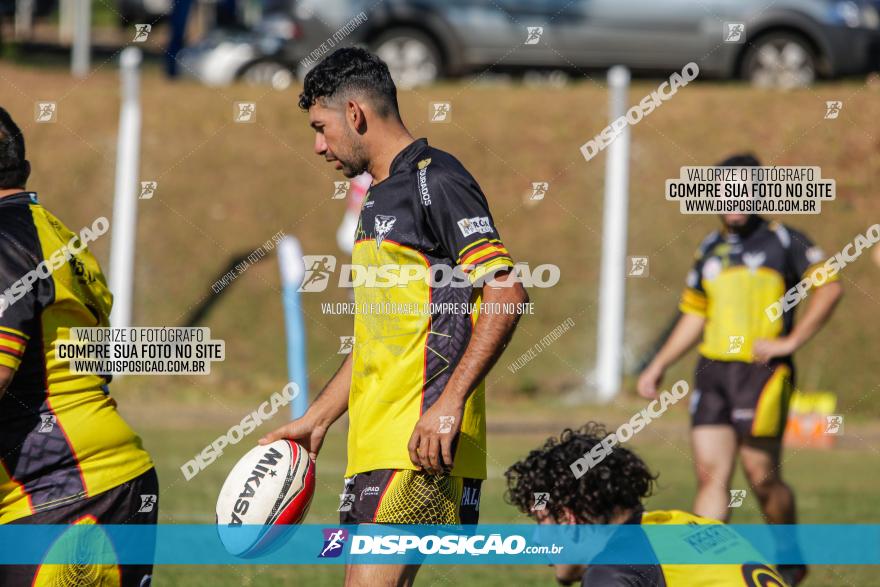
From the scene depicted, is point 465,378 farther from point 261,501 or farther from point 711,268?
point 711,268

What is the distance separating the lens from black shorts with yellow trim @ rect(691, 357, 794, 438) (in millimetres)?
7969

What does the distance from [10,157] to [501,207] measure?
12.8 m

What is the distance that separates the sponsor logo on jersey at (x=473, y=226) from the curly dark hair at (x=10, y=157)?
158 centimetres

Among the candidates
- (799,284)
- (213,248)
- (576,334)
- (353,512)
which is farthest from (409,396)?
(213,248)

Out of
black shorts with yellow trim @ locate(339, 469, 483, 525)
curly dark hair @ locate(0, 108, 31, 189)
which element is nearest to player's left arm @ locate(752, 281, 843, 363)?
black shorts with yellow trim @ locate(339, 469, 483, 525)

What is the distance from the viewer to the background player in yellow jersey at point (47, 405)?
14.2 ft

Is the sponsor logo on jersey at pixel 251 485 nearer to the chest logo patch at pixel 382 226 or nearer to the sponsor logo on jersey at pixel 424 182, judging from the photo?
the chest logo patch at pixel 382 226

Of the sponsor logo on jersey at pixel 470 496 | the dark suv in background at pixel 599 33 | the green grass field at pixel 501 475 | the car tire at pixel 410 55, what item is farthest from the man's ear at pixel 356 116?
the car tire at pixel 410 55

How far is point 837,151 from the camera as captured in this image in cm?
1739

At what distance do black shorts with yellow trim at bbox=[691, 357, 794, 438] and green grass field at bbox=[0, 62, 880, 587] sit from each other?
5122 mm

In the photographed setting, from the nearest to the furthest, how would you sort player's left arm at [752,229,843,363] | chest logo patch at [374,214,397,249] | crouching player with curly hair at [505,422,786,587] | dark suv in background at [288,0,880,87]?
crouching player with curly hair at [505,422,786,587] < chest logo patch at [374,214,397,249] < player's left arm at [752,229,843,363] < dark suv in background at [288,0,880,87]

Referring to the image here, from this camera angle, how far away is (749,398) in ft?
26.1

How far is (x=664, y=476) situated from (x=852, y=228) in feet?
22.0

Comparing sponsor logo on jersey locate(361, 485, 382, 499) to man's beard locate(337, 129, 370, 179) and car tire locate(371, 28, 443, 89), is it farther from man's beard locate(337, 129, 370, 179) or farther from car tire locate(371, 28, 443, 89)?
car tire locate(371, 28, 443, 89)
